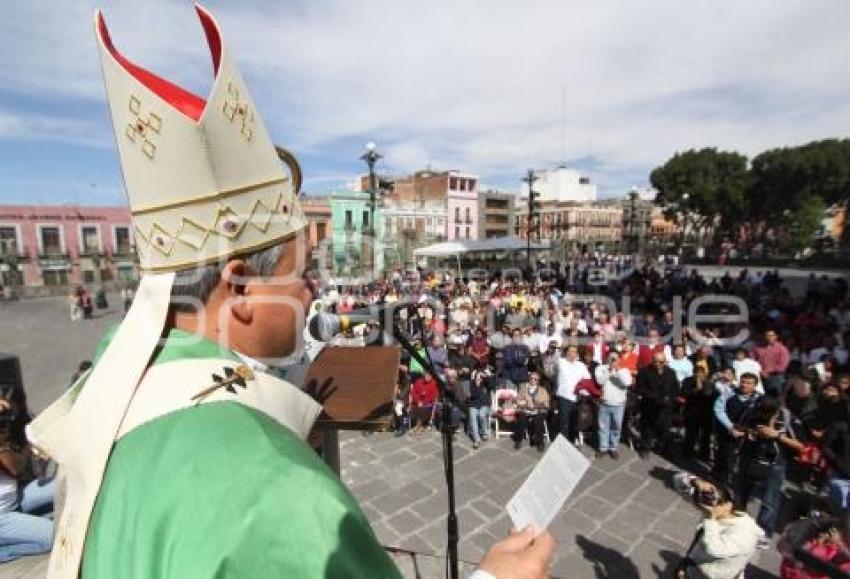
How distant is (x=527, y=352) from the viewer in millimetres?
8156

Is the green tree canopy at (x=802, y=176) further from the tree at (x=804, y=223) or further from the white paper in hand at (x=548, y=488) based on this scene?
the white paper in hand at (x=548, y=488)

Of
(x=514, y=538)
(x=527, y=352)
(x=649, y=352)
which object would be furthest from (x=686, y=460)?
(x=514, y=538)

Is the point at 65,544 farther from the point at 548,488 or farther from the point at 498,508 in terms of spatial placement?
the point at 498,508

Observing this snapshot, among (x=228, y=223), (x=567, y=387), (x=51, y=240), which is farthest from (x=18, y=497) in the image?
(x=51, y=240)

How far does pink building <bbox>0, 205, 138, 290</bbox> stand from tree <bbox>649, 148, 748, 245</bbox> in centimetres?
4344

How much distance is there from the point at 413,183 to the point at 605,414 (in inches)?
1813

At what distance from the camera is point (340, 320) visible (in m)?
1.93

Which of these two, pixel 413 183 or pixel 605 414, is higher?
pixel 413 183

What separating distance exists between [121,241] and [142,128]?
4392 cm

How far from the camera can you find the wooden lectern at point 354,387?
4.68 feet

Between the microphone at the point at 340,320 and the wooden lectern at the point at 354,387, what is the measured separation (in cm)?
12

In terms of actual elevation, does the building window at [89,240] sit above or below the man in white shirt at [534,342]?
above

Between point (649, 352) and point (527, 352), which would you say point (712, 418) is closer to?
point (649, 352)

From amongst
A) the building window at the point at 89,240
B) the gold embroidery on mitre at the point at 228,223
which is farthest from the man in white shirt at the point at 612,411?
the building window at the point at 89,240
